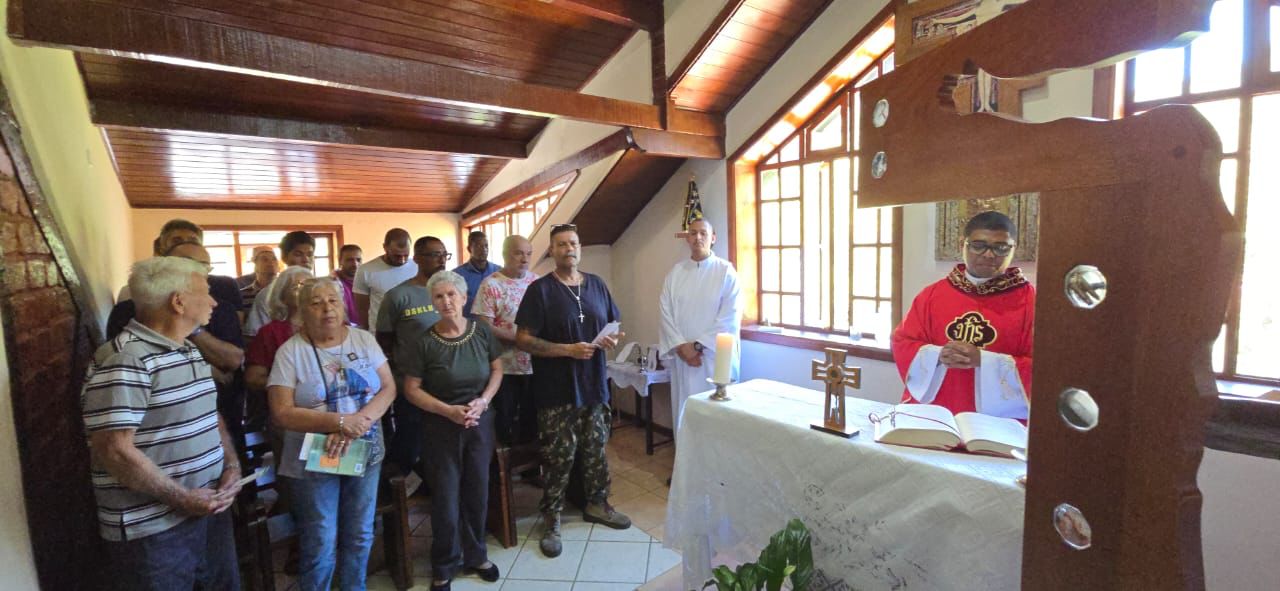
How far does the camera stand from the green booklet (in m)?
1.89

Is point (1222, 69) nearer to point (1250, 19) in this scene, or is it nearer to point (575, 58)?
point (1250, 19)

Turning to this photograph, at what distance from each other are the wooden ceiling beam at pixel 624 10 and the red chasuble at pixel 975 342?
2.53 metres

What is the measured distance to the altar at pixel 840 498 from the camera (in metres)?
1.09

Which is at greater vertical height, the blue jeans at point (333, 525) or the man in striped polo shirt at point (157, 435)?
the man in striped polo shirt at point (157, 435)

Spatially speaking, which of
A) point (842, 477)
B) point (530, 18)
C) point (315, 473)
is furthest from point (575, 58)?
point (842, 477)

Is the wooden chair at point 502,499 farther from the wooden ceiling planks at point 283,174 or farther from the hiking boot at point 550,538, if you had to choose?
the wooden ceiling planks at point 283,174

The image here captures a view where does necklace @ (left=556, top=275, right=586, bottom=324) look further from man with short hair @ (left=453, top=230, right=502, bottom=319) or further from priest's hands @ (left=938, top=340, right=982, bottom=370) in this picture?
priest's hands @ (left=938, top=340, right=982, bottom=370)

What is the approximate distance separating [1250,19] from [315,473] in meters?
3.59

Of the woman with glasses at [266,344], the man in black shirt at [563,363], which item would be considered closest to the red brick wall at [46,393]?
the woman with glasses at [266,344]

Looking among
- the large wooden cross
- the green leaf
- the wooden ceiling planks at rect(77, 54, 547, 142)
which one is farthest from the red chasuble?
the wooden ceiling planks at rect(77, 54, 547, 142)

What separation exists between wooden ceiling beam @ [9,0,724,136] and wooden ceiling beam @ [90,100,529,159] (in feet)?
7.49

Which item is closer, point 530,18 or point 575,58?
point 530,18

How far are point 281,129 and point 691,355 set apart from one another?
11.7 ft

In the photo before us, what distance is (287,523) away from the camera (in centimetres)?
228
